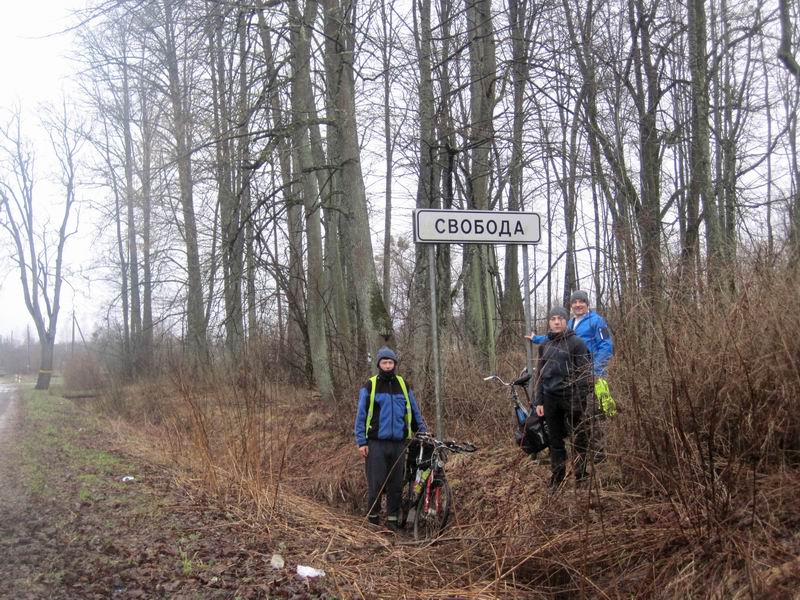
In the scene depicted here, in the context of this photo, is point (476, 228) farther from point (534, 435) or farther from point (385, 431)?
point (385, 431)

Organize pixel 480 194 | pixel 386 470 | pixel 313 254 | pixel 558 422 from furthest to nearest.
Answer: pixel 313 254, pixel 480 194, pixel 386 470, pixel 558 422

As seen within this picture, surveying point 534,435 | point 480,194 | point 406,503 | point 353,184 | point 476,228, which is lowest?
point 406,503

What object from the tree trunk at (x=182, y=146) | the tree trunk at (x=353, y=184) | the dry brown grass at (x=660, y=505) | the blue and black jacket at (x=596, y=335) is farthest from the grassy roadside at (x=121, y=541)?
the tree trunk at (x=353, y=184)

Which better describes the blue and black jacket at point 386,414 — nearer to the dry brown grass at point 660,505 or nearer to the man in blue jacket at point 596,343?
the dry brown grass at point 660,505

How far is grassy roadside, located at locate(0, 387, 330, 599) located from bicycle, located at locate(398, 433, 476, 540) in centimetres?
160

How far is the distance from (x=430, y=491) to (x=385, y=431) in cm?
76

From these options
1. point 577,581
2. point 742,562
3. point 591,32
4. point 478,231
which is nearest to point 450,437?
point 478,231

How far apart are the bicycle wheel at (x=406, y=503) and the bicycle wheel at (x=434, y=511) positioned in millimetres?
201

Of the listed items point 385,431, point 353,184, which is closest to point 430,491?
point 385,431

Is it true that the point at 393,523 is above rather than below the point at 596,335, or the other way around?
below

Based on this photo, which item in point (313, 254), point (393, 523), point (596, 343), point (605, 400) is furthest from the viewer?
point (313, 254)

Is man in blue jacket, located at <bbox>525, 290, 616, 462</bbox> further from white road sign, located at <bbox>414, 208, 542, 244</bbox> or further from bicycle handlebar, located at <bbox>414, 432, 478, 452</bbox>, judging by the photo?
bicycle handlebar, located at <bbox>414, 432, 478, 452</bbox>

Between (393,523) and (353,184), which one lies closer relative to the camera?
(393,523)

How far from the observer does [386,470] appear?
696 centimetres
